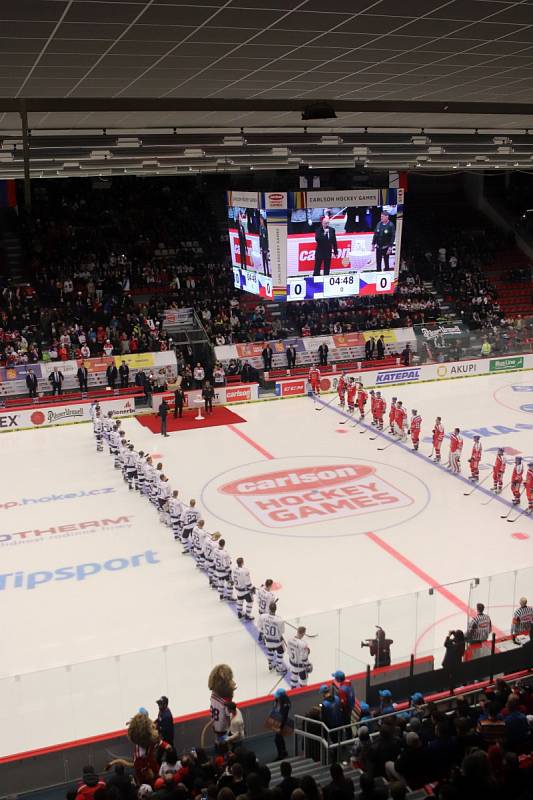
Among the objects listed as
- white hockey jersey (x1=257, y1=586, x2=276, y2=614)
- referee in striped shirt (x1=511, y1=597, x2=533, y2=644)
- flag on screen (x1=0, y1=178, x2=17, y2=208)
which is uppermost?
flag on screen (x1=0, y1=178, x2=17, y2=208)

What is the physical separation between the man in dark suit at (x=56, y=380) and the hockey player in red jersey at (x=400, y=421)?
36.8ft

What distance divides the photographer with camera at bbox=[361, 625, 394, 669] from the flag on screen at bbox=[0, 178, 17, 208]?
2578 centimetres

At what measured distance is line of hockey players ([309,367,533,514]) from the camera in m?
17.8

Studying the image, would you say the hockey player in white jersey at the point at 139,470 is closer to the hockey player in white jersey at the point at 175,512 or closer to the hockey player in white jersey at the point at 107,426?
the hockey player in white jersey at the point at 175,512

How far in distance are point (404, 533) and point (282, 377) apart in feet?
45.2

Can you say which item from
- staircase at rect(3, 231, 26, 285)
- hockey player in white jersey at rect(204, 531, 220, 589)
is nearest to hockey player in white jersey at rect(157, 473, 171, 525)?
hockey player in white jersey at rect(204, 531, 220, 589)

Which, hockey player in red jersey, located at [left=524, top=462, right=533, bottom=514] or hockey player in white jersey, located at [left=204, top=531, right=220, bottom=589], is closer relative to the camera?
hockey player in white jersey, located at [left=204, top=531, right=220, bottom=589]

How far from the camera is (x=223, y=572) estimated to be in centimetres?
1373

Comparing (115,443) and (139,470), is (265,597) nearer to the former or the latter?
(139,470)

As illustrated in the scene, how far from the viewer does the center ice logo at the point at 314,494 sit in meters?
17.8

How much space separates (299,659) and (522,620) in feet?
9.55

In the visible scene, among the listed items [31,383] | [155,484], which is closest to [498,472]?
[155,484]

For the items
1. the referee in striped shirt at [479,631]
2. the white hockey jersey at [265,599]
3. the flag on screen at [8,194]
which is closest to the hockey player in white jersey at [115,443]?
the white hockey jersey at [265,599]

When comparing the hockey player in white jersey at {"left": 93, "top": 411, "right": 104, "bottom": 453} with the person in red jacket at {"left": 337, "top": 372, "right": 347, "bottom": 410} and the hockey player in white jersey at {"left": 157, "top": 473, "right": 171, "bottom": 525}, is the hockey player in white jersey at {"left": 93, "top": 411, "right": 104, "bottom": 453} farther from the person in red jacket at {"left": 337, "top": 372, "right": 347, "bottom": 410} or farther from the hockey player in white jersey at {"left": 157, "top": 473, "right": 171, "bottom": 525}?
the person in red jacket at {"left": 337, "top": 372, "right": 347, "bottom": 410}
